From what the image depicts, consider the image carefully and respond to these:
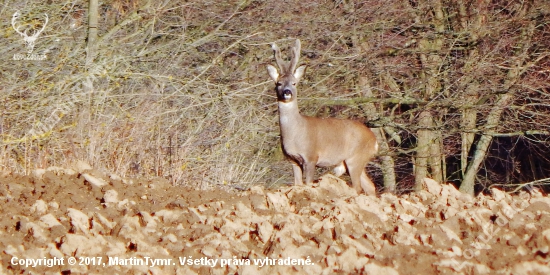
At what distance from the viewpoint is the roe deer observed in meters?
11.0

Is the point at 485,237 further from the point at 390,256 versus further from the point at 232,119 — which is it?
the point at 232,119

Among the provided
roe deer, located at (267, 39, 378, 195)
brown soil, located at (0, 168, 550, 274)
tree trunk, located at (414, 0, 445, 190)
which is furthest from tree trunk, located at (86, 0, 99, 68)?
tree trunk, located at (414, 0, 445, 190)

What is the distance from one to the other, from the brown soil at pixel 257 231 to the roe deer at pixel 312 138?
2.84 metres

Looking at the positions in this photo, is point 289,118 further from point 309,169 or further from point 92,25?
point 92,25

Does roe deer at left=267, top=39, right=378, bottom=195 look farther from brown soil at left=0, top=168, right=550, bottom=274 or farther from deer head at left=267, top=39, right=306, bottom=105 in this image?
brown soil at left=0, top=168, right=550, bottom=274

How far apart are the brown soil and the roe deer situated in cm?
284

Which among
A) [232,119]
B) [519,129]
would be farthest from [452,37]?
[232,119]

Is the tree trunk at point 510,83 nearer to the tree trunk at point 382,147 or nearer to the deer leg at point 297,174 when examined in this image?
the tree trunk at point 382,147

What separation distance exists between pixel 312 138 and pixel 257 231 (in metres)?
4.41

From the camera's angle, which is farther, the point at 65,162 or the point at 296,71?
the point at 296,71

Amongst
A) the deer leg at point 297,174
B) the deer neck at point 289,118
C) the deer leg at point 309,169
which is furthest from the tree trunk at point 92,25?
the deer leg at point 309,169

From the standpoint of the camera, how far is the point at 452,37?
15.5 m

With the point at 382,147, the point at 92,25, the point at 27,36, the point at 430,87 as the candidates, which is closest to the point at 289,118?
the point at 92,25

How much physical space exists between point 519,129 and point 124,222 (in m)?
9.92
